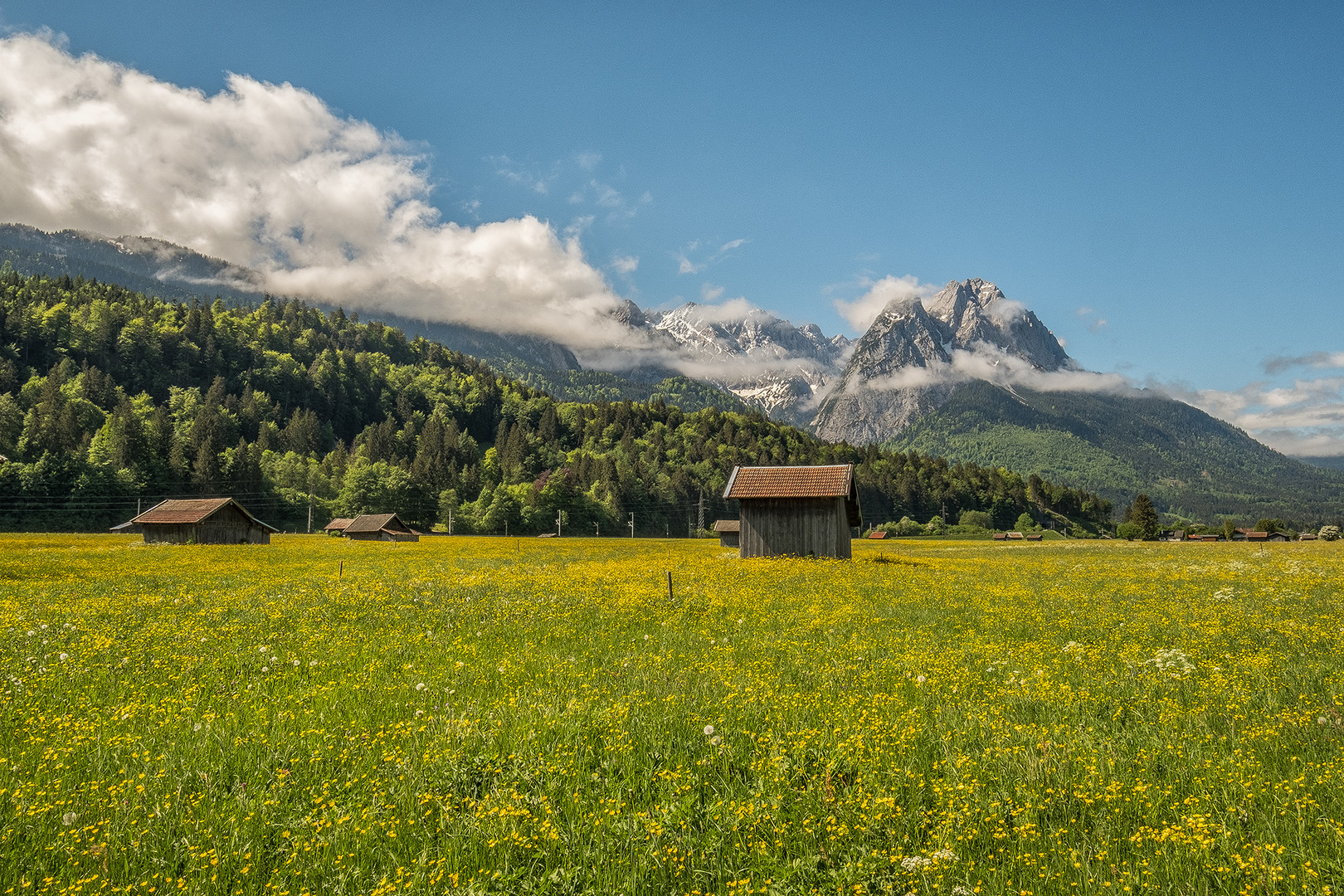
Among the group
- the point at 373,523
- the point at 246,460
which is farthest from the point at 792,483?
the point at 246,460

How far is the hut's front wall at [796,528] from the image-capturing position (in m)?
38.2

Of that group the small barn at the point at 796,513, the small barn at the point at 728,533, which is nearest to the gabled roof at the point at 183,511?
the small barn at the point at 796,513

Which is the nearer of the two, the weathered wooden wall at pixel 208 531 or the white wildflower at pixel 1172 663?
the white wildflower at pixel 1172 663

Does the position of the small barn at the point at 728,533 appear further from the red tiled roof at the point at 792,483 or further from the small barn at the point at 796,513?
the small barn at the point at 796,513

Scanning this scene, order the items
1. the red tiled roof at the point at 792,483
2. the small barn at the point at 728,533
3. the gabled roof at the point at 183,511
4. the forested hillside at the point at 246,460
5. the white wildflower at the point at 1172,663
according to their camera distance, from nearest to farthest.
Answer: the white wildflower at the point at 1172,663 < the red tiled roof at the point at 792,483 < the gabled roof at the point at 183,511 < the small barn at the point at 728,533 < the forested hillside at the point at 246,460

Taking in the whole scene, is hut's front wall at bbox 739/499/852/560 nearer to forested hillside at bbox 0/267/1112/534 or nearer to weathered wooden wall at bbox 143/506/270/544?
A: weathered wooden wall at bbox 143/506/270/544

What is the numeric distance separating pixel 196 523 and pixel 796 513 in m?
57.5

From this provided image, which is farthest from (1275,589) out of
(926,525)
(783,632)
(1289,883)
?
(926,525)

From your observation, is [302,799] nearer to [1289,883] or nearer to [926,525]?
[1289,883]

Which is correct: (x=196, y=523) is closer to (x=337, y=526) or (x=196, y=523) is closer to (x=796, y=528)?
(x=337, y=526)

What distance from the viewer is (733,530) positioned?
3474 inches

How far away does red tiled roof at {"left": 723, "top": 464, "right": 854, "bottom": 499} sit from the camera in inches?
1499

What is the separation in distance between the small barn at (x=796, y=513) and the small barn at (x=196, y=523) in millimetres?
52961

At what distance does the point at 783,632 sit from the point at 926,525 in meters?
179
